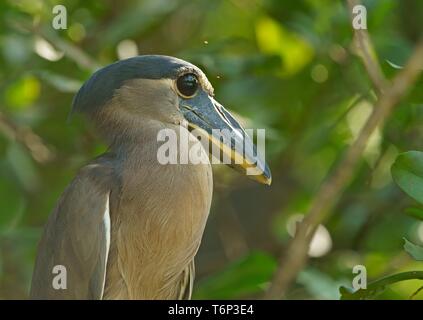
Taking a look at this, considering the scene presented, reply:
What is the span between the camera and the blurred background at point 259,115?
3.29 meters

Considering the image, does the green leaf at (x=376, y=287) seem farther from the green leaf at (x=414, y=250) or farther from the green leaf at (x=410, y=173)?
the green leaf at (x=410, y=173)

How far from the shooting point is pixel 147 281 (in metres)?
2.80

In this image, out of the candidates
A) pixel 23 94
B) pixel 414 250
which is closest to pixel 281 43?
pixel 23 94

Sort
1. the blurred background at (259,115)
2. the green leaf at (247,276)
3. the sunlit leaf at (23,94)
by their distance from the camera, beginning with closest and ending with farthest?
the green leaf at (247,276) → the blurred background at (259,115) → the sunlit leaf at (23,94)

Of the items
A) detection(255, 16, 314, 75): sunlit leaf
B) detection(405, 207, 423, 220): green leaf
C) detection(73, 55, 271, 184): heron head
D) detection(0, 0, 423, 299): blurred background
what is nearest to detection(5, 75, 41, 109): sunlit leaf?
detection(0, 0, 423, 299): blurred background

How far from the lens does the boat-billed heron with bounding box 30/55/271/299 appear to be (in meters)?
2.69

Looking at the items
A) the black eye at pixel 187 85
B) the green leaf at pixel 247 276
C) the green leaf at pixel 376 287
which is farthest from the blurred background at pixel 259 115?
the green leaf at pixel 376 287

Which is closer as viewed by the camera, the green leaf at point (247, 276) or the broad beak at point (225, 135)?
the broad beak at point (225, 135)

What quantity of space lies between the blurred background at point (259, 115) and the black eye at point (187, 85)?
1.51 feet

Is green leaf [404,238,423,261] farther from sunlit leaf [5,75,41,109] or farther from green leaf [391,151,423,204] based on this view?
sunlit leaf [5,75,41,109]

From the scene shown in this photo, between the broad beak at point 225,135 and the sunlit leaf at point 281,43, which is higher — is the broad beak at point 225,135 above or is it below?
below

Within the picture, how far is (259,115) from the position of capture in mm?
3627

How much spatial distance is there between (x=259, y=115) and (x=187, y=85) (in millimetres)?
951

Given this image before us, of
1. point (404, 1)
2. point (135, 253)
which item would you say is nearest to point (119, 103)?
point (135, 253)
